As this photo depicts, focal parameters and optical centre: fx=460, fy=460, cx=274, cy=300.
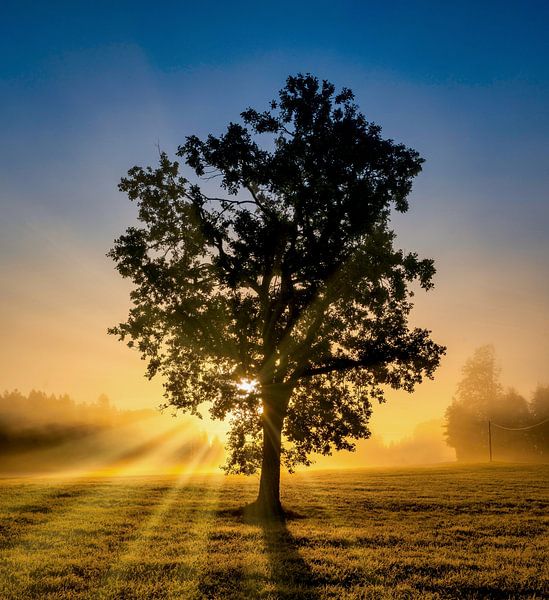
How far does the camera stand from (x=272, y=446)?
1948 cm

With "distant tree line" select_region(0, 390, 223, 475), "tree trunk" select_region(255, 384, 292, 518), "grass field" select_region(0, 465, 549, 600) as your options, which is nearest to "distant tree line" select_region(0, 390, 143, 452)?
"distant tree line" select_region(0, 390, 223, 475)

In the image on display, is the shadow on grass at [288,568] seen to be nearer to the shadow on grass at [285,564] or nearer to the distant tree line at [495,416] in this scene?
the shadow on grass at [285,564]

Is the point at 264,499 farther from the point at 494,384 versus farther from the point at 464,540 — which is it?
the point at 494,384

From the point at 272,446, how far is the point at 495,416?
301ft

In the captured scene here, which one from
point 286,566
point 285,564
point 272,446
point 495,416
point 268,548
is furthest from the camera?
point 495,416

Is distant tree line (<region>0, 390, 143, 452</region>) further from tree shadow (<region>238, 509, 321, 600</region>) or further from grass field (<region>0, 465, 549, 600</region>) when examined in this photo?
tree shadow (<region>238, 509, 321, 600</region>)

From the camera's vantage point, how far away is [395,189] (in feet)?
64.8

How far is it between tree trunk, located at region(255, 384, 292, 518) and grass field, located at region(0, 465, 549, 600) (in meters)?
1.31

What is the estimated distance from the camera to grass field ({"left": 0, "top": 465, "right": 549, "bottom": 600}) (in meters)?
9.62

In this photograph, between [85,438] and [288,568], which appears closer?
[288,568]

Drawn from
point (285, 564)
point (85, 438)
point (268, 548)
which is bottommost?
point (85, 438)

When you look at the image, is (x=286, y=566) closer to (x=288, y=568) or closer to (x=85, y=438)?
(x=288, y=568)

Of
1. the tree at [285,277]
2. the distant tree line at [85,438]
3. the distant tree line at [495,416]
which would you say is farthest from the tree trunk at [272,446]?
the distant tree line at [495,416]

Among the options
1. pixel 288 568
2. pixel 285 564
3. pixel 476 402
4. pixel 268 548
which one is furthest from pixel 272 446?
pixel 476 402
